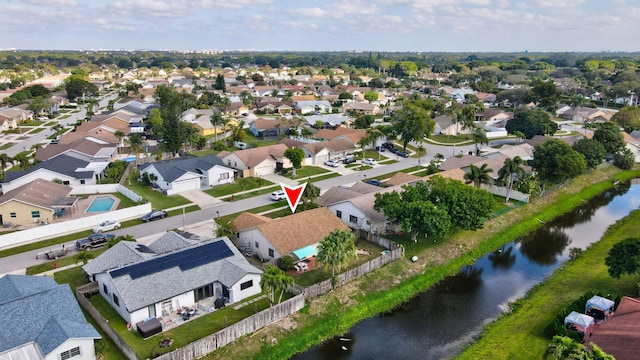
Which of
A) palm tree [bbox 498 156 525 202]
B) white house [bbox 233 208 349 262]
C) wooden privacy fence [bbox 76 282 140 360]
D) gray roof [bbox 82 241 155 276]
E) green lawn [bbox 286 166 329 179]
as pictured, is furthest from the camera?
green lawn [bbox 286 166 329 179]

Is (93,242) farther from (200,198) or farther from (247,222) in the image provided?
(200,198)

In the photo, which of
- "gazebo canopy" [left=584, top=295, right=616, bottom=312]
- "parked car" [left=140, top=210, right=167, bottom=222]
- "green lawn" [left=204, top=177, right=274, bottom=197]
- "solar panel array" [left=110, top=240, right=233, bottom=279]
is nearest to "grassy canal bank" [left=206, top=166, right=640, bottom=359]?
"solar panel array" [left=110, top=240, right=233, bottom=279]

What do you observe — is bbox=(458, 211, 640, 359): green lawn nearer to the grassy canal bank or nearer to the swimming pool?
the grassy canal bank

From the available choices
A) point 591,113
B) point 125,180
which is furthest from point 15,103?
point 591,113

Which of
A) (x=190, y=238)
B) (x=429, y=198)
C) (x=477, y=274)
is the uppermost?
(x=429, y=198)

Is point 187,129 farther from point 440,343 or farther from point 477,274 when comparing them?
point 440,343

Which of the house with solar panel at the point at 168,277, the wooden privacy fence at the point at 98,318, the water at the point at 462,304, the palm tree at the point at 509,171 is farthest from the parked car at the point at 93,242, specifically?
the palm tree at the point at 509,171
